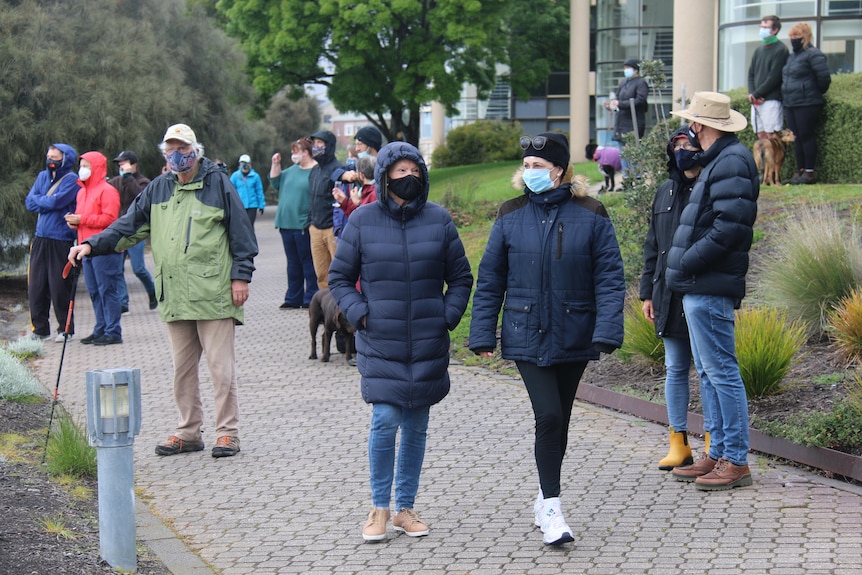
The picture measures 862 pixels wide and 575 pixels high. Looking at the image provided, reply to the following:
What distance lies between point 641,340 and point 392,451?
3654mm

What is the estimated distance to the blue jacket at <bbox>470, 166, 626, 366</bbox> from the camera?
17.7 ft

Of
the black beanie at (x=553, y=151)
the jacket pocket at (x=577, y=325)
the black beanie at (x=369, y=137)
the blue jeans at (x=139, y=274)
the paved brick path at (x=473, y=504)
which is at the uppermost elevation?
the black beanie at (x=369, y=137)

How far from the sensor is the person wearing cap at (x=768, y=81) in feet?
44.9

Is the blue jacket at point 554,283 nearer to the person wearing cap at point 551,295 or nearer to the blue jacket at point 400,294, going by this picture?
the person wearing cap at point 551,295

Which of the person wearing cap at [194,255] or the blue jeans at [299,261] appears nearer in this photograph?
the person wearing cap at [194,255]

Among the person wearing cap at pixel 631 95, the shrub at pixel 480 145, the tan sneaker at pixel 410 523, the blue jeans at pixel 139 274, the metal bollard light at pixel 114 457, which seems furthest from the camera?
the shrub at pixel 480 145

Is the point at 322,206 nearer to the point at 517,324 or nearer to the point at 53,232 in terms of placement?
the point at 53,232

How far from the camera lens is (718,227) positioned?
233 inches

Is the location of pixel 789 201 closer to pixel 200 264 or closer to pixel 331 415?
pixel 331 415

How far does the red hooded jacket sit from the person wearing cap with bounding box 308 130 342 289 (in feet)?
7.23

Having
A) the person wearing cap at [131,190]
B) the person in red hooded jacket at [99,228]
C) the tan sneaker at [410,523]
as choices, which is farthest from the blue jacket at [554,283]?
the person wearing cap at [131,190]

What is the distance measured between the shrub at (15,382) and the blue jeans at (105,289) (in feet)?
8.77

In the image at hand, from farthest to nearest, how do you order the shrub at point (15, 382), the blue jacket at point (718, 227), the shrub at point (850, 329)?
the shrub at point (15, 382), the shrub at point (850, 329), the blue jacket at point (718, 227)

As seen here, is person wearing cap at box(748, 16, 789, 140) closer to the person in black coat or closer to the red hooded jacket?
the person in black coat
